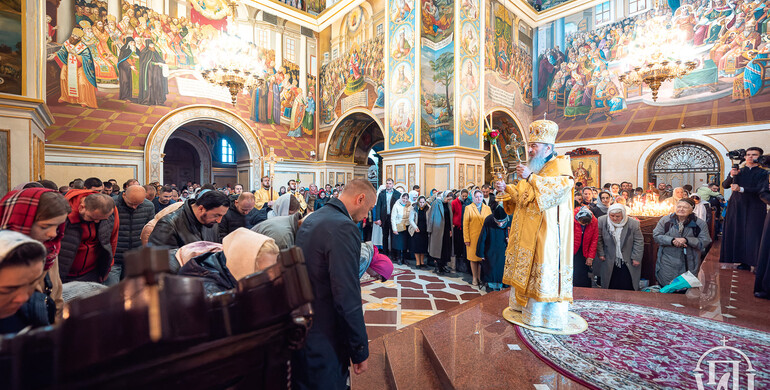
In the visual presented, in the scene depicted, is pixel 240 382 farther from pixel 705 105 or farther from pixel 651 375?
pixel 705 105

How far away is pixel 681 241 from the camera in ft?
12.7

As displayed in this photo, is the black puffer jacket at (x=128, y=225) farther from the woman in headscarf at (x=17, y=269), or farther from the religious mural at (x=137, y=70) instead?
the religious mural at (x=137, y=70)

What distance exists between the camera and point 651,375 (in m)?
2.24

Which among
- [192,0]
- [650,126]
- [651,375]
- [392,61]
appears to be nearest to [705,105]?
[650,126]

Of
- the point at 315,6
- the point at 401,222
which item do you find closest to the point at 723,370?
the point at 401,222

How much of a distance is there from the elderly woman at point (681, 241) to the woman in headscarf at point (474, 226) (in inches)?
91.9

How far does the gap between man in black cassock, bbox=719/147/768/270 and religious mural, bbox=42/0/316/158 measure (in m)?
12.4

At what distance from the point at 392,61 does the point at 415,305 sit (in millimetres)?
9189

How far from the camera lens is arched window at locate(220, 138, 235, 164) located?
64.3ft

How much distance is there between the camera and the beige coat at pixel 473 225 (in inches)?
218

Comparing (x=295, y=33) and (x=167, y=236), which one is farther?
(x=295, y=33)

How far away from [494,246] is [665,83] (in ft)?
39.5

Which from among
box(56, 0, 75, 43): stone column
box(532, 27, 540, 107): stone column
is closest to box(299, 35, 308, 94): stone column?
box(56, 0, 75, 43): stone column

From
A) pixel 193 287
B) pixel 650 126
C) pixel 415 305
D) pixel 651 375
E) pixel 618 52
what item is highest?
pixel 618 52
